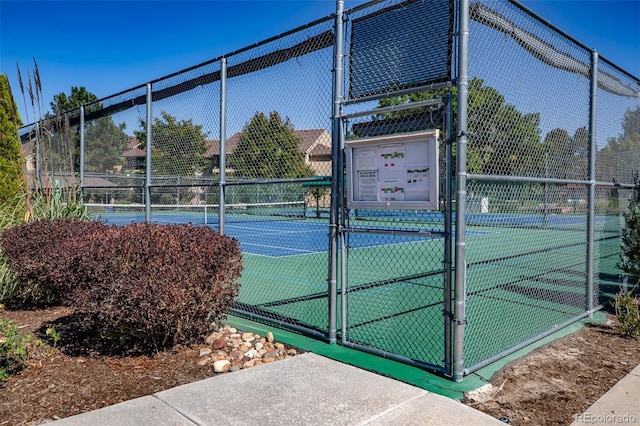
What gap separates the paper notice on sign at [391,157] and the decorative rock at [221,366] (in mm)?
2377

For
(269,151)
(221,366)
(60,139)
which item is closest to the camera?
(221,366)

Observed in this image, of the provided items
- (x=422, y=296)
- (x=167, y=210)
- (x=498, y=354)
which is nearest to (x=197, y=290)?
(x=498, y=354)

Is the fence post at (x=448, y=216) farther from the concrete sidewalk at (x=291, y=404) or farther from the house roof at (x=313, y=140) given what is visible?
the house roof at (x=313, y=140)

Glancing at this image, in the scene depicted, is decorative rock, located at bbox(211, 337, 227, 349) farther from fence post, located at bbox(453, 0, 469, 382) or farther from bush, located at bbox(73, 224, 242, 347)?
fence post, located at bbox(453, 0, 469, 382)

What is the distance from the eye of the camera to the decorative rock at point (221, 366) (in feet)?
15.2

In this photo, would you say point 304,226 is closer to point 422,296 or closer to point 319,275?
point 319,275

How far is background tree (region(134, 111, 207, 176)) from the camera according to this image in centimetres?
795

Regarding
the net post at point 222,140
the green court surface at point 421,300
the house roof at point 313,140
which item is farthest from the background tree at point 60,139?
the house roof at point 313,140

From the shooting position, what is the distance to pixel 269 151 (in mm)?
6422

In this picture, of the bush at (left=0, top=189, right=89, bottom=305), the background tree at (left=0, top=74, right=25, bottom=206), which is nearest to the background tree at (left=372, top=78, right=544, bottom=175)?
the bush at (left=0, top=189, right=89, bottom=305)

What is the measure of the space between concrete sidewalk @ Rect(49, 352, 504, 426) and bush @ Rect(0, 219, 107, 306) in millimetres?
2590

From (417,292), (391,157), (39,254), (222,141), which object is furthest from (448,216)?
(39,254)

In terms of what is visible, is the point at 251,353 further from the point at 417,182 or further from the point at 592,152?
the point at 592,152
